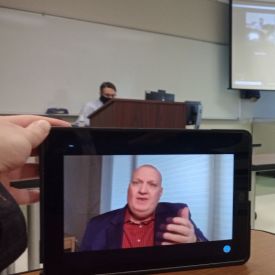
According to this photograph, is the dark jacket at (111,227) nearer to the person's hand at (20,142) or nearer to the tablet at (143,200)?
the tablet at (143,200)

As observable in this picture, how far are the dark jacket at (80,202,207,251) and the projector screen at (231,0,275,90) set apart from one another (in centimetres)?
463

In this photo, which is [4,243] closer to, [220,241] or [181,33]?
[220,241]

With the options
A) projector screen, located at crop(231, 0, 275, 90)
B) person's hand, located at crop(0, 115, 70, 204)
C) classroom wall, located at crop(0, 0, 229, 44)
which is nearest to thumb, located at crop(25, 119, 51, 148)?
person's hand, located at crop(0, 115, 70, 204)

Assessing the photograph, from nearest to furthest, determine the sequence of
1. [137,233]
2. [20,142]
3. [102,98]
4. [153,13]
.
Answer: [20,142]
[137,233]
[102,98]
[153,13]

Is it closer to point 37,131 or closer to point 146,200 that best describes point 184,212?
point 146,200

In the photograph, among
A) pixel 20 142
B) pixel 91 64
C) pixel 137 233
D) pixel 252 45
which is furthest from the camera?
pixel 252 45

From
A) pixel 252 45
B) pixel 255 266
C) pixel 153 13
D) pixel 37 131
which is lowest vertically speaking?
pixel 255 266

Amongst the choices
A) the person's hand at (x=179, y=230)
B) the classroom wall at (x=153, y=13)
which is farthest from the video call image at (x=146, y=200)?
the classroom wall at (x=153, y=13)

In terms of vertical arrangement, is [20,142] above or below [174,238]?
above

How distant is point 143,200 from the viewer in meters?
0.53

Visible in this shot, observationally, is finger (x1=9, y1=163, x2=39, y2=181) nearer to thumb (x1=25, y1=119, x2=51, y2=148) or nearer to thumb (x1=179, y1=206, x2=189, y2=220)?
thumb (x1=25, y1=119, x2=51, y2=148)

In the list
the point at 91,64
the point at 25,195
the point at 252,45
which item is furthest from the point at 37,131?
the point at 252,45

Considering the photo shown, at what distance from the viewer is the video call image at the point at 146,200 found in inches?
19.9

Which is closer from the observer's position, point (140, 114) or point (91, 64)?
point (140, 114)
